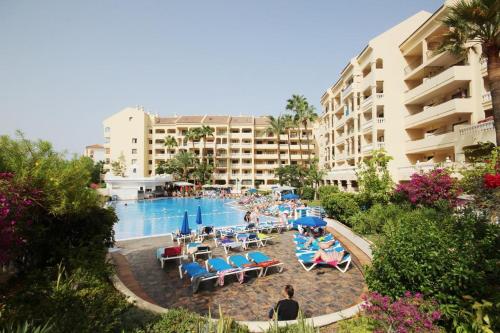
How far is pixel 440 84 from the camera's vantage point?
18469 mm

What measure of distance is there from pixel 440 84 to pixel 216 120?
161ft

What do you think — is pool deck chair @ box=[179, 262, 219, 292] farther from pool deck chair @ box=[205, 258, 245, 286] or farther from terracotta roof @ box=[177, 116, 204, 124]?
terracotta roof @ box=[177, 116, 204, 124]

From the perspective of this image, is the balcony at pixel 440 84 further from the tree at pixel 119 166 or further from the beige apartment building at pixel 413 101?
the tree at pixel 119 166

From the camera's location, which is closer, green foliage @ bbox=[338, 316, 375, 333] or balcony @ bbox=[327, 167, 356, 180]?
green foliage @ bbox=[338, 316, 375, 333]

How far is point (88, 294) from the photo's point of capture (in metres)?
5.32

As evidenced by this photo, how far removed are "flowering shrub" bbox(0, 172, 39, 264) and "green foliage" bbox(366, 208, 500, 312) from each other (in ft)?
23.5

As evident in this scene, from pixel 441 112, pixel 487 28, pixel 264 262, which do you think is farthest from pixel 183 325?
pixel 441 112

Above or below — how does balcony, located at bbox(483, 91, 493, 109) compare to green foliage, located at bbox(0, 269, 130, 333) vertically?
above

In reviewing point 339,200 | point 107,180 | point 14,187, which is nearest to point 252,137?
point 107,180

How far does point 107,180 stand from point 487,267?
157 feet

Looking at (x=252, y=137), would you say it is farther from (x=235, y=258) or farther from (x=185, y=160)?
(x=235, y=258)

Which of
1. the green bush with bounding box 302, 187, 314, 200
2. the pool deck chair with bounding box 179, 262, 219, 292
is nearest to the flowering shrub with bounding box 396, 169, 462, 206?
the pool deck chair with bounding box 179, 262, 219, 292

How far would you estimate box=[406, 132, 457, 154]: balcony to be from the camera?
1744 centimetres

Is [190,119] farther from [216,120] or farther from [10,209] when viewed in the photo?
[10,209]
